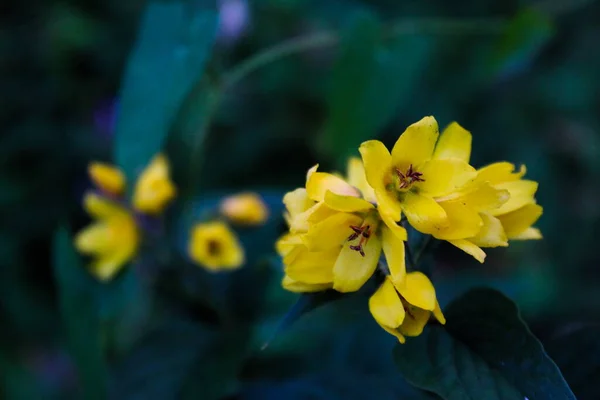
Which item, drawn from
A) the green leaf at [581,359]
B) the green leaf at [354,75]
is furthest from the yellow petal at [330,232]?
the green leaf at [354,75]

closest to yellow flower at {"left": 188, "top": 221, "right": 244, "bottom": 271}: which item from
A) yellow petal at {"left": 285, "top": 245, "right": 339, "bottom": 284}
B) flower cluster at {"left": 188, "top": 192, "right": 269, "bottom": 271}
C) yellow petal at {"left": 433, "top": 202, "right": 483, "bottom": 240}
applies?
flower cluster at {"left": 188, "top": 192, "right": 269, "bottom": 271}

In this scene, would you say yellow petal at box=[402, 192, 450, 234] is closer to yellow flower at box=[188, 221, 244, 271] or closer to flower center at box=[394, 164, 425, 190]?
flower center at box=[394, 164, 425, 190]

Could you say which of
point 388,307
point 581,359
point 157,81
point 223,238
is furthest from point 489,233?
point 157,81

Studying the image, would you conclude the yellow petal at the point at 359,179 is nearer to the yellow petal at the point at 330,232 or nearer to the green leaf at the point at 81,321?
the yellow petal at the point at 330,232

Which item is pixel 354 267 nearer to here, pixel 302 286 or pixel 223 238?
pixel 302 286

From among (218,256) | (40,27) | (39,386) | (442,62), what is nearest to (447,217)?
(218,256)
